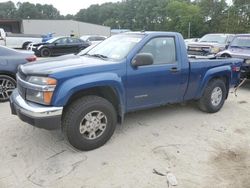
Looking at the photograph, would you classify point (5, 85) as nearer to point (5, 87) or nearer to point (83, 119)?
point (5, 87)

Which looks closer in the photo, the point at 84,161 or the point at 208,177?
the point at 208,177

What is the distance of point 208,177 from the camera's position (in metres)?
3.68

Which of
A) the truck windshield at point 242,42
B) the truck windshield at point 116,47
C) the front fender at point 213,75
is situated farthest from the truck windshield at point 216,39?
the truck windshield at point 116,47

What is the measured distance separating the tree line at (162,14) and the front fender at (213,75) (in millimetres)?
34294

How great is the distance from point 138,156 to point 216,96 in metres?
2.86

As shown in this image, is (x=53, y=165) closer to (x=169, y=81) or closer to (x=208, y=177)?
(x=208, y=177)

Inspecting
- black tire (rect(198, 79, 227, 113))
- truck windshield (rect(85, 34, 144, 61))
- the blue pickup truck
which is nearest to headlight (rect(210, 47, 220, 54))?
black tire (rect(198, 79, 227, 113))

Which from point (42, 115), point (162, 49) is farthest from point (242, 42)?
point (42, 115)

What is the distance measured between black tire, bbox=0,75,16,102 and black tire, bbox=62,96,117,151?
3.29 metres

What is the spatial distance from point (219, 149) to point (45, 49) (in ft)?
52.7

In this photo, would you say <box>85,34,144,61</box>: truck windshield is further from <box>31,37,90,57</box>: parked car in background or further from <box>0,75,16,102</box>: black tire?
<box>31,37,90,57</box>: parked car in background

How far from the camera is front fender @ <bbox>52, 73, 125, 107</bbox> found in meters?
3.84

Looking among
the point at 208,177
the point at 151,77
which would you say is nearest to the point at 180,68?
the point at 151,77

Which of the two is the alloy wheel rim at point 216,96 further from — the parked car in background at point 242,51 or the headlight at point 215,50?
the headlight at point 215,50
